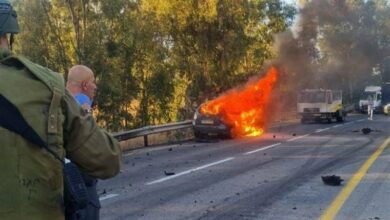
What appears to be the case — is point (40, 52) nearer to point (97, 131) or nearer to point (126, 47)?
point (126, 47)

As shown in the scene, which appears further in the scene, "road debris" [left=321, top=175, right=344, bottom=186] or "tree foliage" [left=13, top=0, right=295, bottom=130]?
"tree foliage" [left=13, top=0, right=295, bottom=130]

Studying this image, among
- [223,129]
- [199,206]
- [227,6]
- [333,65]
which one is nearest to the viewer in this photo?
[199,206]

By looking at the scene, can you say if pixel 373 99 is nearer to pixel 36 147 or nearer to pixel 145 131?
pixel 145 131

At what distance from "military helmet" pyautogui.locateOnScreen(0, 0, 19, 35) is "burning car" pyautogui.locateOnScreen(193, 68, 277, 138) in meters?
18.4

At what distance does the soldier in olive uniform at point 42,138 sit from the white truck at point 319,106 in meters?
31.6

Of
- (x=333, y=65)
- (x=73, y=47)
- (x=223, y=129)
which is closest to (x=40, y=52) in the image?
(x=73, y=47)

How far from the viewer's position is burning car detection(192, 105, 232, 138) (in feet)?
66.6

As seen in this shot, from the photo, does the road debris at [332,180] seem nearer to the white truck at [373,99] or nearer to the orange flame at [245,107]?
the orange flame at [245,107]

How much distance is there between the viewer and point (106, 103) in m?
22.6

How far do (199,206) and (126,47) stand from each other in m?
17.3

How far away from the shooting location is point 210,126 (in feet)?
66.8

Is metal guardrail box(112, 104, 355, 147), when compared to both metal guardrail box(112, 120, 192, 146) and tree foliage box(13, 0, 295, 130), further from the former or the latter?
tree foliage box(13, 0, 295, 130)

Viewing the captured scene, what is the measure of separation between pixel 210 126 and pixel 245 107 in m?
3.29


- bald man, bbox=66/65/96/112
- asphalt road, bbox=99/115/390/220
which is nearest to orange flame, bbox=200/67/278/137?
asphalt road, bbox=99/115/390/220
